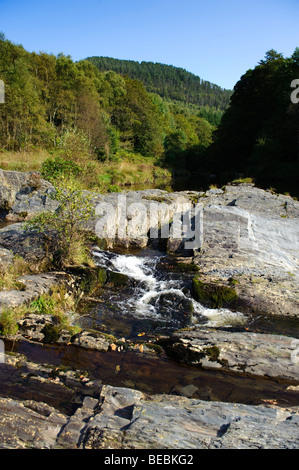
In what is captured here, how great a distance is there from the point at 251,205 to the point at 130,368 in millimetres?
12042

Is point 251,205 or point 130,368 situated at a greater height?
point 251,205

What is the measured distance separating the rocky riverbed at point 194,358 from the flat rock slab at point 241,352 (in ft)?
0.07

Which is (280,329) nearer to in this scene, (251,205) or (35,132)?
(251,205)

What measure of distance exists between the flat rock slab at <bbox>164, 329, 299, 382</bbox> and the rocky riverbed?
20 mm

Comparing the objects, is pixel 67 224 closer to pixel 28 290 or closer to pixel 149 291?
pixel 28 290

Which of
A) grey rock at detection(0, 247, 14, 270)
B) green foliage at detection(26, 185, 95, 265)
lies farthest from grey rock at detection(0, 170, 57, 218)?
grey rock at detection(0, 247, 14, 270)

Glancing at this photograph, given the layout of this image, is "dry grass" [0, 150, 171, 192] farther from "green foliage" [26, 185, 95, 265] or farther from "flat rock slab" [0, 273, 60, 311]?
"flat rock slab" [0, 273, 60, 311]

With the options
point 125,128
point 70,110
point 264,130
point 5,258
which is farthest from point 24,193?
point 125,128

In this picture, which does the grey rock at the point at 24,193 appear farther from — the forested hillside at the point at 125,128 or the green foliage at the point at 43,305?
the green foliage at the point at 43,305

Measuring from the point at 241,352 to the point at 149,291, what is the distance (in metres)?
4.04

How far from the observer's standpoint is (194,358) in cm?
626

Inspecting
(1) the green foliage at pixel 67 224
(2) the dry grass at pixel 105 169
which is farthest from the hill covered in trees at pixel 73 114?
(1) the green foliage at pixel 67 224

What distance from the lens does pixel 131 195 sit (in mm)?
17969
